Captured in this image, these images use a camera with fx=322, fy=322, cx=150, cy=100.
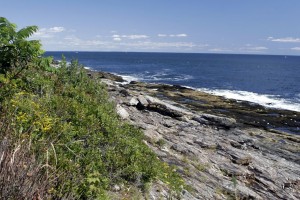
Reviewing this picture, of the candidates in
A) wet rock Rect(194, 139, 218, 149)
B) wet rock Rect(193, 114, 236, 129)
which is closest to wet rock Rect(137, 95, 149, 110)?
wet rock Rect(193, 114, 236, 129)

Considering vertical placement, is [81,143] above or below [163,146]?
above

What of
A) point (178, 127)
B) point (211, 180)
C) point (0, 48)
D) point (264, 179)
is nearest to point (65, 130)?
point (0, 48)

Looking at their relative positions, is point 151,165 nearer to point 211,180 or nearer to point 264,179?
point 211,180

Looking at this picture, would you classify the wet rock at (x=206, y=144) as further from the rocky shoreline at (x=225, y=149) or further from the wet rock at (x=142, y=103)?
the wet rock at (x=142, y=103)

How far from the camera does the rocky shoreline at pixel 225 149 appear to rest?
41.3 ft

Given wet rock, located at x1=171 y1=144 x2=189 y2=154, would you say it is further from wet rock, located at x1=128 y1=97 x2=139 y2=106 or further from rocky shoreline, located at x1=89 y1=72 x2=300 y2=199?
wet rock, located at x1=128 y1=97 x2=139 y2=106

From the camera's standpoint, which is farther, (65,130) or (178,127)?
(178,127)

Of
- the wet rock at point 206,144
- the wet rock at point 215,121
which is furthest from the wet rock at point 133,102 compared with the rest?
the wet rock at point 206,144

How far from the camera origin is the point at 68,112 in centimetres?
937

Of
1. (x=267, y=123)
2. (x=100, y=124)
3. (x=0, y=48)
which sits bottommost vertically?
(x=267, y=123)

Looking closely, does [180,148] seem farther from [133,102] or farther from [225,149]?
[133,102]

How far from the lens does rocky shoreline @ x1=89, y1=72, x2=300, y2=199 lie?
12602 millimetres

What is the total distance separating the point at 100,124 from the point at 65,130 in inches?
90.2

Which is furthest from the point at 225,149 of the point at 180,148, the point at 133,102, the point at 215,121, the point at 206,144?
the point at 133,102
